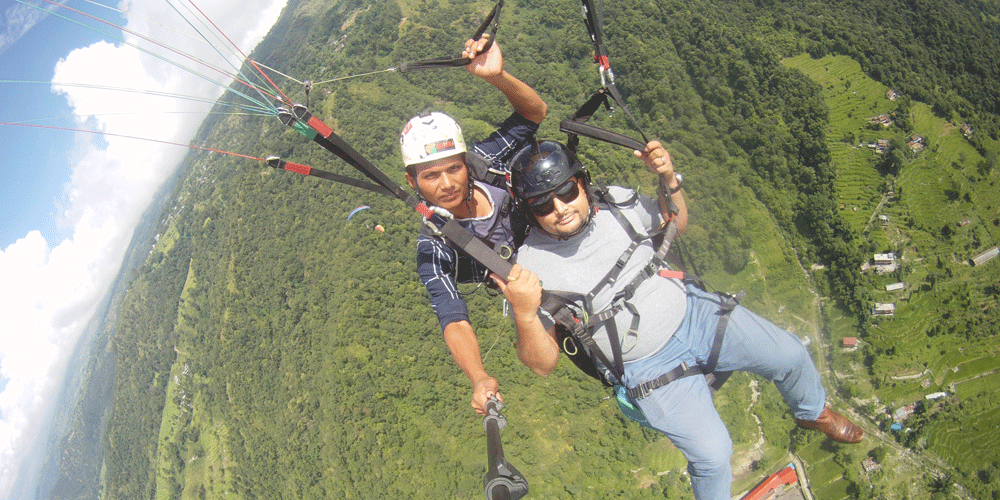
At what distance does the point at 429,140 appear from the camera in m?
3.39

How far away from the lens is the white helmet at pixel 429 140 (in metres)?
3.38

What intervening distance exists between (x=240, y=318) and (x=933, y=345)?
199ft

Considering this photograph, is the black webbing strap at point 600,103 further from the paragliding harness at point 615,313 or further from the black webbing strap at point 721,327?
the black webbing strap at point 721,327

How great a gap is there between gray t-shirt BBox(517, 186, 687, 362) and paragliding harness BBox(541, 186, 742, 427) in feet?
0.14

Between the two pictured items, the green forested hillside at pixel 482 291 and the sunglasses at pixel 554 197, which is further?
the green forested hillside at pixel 482 291

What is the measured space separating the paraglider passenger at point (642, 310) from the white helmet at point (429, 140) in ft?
1.74

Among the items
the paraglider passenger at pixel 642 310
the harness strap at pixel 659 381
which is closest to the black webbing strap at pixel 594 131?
the paraglider passenger at pixel 642 310

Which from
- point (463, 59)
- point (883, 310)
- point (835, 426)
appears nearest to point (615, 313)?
point (463, 59)

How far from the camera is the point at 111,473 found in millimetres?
64812

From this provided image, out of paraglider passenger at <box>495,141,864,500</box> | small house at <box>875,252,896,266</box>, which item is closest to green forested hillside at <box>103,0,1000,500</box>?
small house at <box>875,252,896,266</box>

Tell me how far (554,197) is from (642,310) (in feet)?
3.79

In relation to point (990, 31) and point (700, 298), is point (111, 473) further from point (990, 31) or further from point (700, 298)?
point (990, 31)

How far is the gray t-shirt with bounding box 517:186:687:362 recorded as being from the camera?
3396mm

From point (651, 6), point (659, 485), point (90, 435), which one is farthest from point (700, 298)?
point (90, 435)
